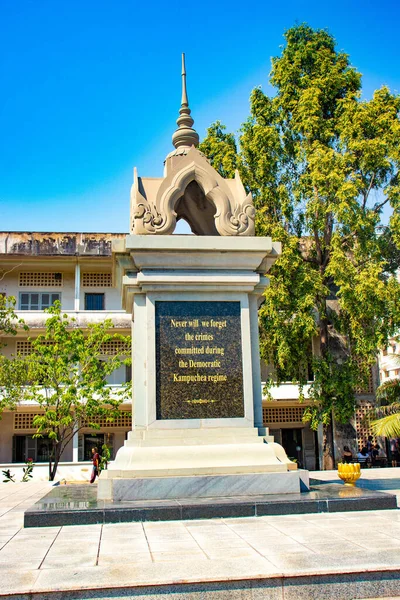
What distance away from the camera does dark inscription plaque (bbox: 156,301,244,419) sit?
7.78 metres

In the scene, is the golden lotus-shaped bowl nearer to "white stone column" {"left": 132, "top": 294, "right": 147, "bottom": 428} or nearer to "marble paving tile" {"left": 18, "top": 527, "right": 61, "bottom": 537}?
"white stone column" {"left": 132, "top": 294, "right": 147, "bottom": 428}

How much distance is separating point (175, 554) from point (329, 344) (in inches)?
771

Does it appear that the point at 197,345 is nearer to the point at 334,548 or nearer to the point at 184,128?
the point at 334,548

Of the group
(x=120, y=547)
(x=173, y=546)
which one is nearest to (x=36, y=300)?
(x=120, y=547)

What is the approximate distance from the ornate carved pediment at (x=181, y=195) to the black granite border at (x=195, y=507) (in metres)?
3.49

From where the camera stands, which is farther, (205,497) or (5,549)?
(205,497)

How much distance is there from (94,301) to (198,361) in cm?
2437

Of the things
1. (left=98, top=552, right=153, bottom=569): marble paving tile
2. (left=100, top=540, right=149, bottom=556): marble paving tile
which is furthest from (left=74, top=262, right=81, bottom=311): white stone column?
(left=98, top=552, right=153, bottom=569): marble paving tile

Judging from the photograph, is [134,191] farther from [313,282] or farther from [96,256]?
[96,256]

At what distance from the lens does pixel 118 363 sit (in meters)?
21.5

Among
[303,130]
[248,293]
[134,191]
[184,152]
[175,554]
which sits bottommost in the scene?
[175,554]

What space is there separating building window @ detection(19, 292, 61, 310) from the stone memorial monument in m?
23.7

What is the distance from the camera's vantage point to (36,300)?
31359mm

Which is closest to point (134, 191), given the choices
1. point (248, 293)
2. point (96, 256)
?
point (248, 293)
